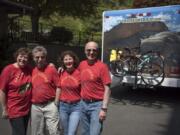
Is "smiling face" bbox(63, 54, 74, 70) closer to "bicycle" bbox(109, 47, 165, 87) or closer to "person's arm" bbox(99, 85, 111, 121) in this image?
"person's arm" bbox(99, 85, 111, 121)

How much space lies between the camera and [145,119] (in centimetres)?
934

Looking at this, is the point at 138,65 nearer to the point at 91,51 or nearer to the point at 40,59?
the point at 91,51

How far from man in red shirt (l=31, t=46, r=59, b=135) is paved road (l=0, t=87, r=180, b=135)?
8.23 feet

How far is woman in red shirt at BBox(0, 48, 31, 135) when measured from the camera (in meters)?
5.08

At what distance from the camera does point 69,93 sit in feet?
17.7

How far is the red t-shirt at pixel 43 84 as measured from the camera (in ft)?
17.1

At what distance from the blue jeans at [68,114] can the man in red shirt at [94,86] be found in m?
0.11

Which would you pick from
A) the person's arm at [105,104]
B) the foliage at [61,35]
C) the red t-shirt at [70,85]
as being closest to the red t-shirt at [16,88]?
the red t-shirt at [70,85]

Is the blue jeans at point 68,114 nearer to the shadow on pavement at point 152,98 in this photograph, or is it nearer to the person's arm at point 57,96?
the person's arm at point 57,96

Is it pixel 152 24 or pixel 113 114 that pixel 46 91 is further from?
pixel 152 24

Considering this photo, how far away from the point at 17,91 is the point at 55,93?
1.69 ft

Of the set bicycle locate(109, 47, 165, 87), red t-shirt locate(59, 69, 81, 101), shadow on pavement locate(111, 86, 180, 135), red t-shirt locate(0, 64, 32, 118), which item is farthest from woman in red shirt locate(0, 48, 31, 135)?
bicycle locate(109, 47, 165, 87)

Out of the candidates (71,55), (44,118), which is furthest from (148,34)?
(44,118)

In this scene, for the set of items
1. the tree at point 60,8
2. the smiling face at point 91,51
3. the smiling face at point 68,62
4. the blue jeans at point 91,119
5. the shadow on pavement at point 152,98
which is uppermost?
the tree at point 60,8
